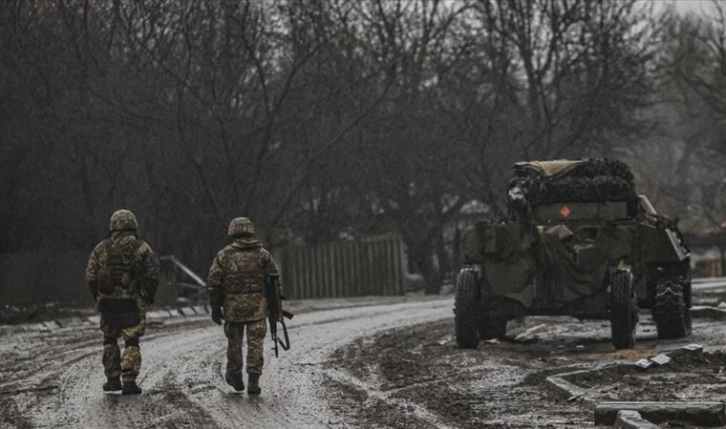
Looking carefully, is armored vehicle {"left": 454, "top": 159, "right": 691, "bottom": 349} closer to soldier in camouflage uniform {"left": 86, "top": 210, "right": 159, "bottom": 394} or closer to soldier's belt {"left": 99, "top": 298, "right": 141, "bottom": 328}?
soldier in camouflage uniform {"left": 86, "top": 210, "right": 159, "bottom": 394}

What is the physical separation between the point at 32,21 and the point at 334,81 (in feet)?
24.3

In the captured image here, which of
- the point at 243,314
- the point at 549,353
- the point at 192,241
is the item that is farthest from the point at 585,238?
the point at 192,241

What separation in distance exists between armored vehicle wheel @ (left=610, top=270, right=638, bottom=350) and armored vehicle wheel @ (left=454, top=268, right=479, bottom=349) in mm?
1690

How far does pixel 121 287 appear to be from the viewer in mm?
13836

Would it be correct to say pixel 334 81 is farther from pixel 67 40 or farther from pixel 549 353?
pixel 549 353

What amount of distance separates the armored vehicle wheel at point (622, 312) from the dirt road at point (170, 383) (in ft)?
11.5

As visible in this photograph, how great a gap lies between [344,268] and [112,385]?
25.5 meters

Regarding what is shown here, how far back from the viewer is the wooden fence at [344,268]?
39.0 m

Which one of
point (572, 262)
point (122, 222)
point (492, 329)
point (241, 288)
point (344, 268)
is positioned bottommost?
point (492, 329)

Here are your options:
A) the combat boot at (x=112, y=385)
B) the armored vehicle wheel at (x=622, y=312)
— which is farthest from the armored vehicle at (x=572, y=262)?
the combat boot at (x=112, y=385)

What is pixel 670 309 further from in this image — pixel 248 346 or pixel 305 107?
pixel 305 107

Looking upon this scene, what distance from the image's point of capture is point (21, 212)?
112 feet

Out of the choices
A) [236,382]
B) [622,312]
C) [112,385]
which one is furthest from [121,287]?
[622,312]

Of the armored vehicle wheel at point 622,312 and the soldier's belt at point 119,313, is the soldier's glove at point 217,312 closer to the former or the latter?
the soldier's belt at point 119,313
